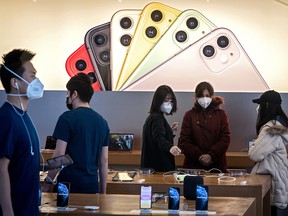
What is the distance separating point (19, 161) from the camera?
327 centimetres

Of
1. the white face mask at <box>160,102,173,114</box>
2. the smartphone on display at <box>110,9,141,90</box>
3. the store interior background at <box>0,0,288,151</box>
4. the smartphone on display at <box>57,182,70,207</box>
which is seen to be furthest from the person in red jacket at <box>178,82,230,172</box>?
the smartphone on display at <box>57,182,70,207</box>

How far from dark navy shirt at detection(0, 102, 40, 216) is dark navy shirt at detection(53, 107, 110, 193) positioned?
1.12m

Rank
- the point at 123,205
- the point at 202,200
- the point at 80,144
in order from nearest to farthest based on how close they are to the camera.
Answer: the point at 202,200 → the point at 123,205 → the point at 80,144

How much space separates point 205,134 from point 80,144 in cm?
220

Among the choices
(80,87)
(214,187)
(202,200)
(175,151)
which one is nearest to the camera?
(202,200)

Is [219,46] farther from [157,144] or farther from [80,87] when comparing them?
[80,87]

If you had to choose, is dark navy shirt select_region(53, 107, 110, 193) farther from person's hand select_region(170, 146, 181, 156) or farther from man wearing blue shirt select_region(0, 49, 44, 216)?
person's hand select_region(170, 146, 181, 156)

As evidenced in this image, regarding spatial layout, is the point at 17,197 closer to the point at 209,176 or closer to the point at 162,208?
the point at 162,208

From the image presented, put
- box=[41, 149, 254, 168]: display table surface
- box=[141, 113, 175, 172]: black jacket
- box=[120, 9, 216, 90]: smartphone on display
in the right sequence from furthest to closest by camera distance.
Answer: box=[120, 9, 216, 90]: smartphone on display, box=[41, 149, 254, 168]: display table surface, box=[141, 113, 175, 172]: black jacket

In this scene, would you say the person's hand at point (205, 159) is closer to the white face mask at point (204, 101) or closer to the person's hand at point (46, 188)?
the white face mask at point (204, 101)

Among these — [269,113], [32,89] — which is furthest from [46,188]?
[269,113]

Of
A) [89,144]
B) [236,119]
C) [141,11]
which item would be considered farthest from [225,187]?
[141,11]

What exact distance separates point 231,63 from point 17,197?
4.70m

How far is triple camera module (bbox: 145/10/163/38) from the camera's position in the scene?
7.66m
